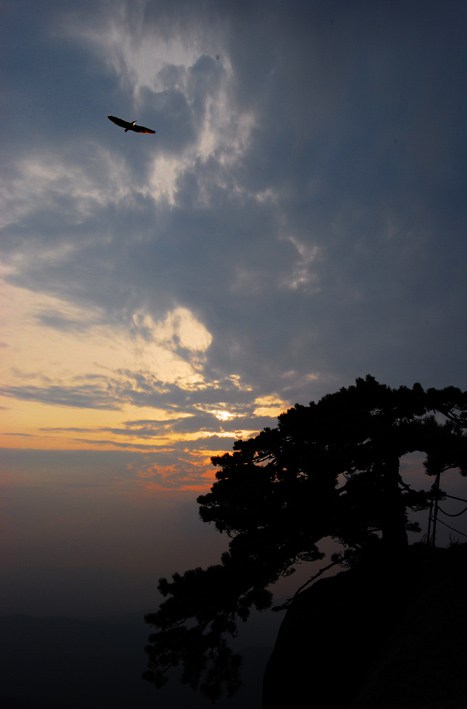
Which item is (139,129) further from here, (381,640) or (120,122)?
(381,640)

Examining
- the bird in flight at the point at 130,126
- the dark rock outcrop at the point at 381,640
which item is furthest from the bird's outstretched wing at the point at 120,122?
the dark rock outcrop at the point at 381,640

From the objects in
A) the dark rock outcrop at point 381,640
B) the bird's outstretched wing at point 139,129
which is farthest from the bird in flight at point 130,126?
the dark rock outcrop at point 381,640

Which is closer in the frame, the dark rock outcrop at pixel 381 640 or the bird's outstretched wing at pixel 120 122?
the dark rock outcrop at pixel 381 640

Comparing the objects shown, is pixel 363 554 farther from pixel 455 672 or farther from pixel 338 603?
pixel 455 672

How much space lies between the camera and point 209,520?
53.6 ft

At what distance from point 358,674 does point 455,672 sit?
4.32m

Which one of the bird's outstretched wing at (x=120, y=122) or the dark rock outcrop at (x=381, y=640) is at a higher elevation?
the bird's outstretched wing at (x=120, y=122)

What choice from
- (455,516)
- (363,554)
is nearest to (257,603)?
(363,554)

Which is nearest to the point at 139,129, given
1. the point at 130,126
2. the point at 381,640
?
the point at 130,126

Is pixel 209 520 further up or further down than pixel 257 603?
further up

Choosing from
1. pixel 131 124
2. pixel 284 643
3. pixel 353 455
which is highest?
pixel 131 124

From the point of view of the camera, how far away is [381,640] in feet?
46.4

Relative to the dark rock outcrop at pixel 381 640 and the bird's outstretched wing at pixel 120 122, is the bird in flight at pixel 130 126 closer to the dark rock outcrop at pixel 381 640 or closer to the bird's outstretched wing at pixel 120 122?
the bird's outstretched wing at pixel 120 122

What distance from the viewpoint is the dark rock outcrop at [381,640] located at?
424 inches
